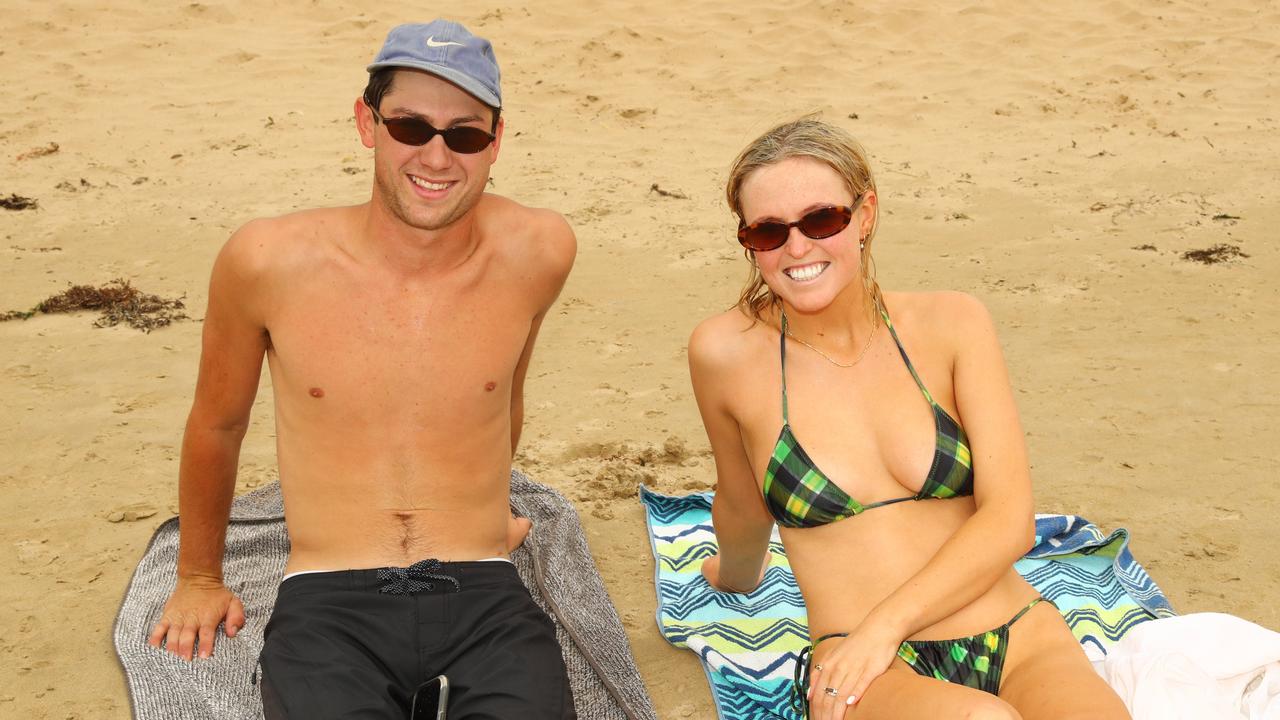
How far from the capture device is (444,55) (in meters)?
3.05

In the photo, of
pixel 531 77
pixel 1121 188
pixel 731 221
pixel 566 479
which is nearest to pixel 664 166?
pixel 731 221

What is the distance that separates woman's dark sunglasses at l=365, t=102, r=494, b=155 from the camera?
3.08 metres

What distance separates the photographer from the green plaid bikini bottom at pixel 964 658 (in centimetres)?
278

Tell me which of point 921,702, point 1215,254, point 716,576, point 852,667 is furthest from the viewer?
point 1215,254

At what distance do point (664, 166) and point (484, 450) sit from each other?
5327 millimetres

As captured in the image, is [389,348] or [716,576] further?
[716,576]

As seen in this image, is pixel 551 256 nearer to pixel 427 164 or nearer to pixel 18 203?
pixel 427 164

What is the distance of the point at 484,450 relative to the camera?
3.27m

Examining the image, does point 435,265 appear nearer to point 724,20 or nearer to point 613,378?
point 613,378

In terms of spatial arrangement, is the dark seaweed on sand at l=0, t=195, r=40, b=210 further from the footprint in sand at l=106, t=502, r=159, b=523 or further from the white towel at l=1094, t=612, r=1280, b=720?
the white towel at l=1094, t=612, r=1280, b=720

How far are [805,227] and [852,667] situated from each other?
1.03 metres

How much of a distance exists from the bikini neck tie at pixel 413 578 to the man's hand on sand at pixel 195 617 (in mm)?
749

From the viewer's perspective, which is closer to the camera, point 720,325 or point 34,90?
point 720,325


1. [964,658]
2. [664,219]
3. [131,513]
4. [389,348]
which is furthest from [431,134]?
[664,219]
